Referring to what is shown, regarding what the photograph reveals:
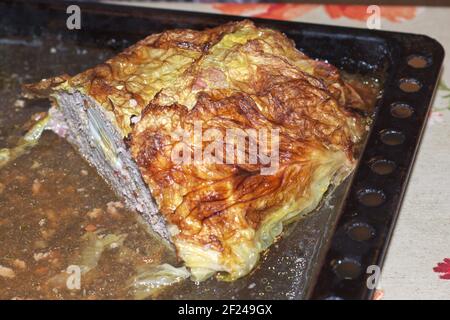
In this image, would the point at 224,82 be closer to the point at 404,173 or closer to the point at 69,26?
the point at 404,173

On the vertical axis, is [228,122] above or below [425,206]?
above

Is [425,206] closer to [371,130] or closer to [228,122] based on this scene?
[371,130]

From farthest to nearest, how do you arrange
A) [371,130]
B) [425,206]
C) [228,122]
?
[425,206], [371,130], [228,122]

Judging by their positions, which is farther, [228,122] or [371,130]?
[371,130]

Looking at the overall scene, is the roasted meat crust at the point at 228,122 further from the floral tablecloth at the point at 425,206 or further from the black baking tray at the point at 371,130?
the floral tablecloth at the point at 425,206

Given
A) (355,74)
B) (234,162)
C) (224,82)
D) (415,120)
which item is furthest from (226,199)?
(355,74)

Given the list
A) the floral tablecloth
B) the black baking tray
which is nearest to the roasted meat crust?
the black baking tray

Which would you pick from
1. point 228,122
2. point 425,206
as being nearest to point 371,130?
point 425,206

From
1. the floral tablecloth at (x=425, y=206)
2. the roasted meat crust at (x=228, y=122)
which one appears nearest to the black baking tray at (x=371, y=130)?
the roasted meat crust at (x=228, y=122)

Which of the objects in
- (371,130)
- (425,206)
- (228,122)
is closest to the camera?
(228,122)
